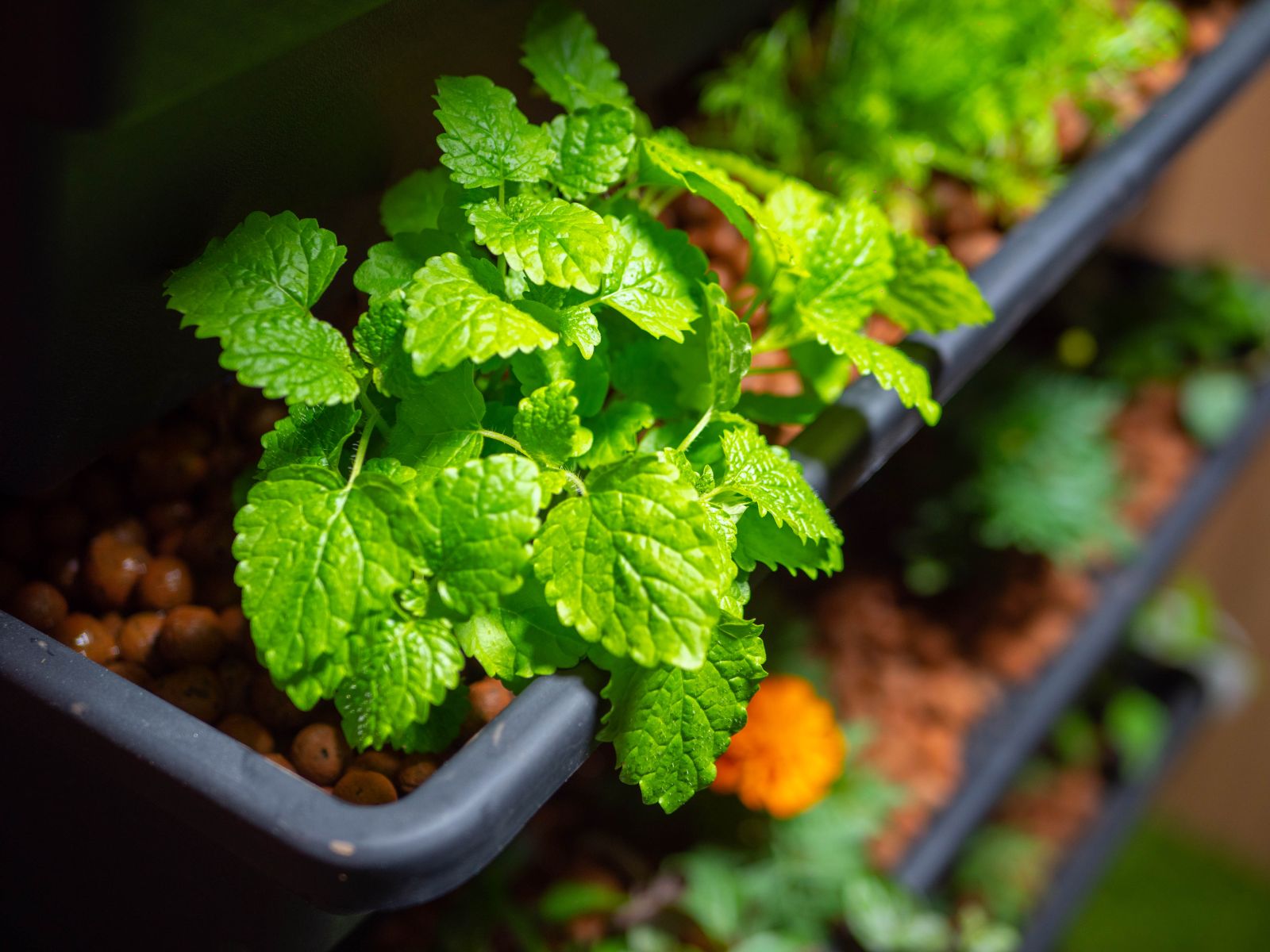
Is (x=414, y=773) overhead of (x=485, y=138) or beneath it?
beneath

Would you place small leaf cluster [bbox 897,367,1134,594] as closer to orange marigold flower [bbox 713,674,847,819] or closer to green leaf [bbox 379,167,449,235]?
orange marigold flower [bbox 713,674,847,819]

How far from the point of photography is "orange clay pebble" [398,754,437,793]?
54 centimetres

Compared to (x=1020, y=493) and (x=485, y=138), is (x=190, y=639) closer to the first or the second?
(x=485, y=138)

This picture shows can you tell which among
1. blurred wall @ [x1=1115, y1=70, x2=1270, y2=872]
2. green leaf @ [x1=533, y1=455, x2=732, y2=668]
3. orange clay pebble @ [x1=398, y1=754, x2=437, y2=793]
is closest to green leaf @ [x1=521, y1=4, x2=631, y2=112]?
green leaf @ [x1=533, y1=455, x2=732, y2=668]

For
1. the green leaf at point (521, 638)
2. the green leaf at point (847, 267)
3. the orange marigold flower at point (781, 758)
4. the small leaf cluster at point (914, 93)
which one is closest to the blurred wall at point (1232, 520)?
the small leaf cluster at point (914, 93)

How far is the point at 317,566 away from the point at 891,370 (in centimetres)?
29

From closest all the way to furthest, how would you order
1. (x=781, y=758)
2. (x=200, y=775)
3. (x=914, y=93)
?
(x=200, y=775) < (x=781, y=758) < (x=914, y=93)

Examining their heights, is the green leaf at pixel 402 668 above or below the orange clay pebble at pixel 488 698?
above

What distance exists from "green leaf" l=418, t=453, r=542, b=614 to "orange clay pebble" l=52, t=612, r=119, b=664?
229 millimetres

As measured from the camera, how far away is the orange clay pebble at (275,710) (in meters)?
0.58

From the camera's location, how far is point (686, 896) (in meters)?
0.89

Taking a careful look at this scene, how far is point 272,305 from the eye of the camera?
52 cm

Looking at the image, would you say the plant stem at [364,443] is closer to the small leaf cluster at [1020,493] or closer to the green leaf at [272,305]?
the green leaf at [272,305]

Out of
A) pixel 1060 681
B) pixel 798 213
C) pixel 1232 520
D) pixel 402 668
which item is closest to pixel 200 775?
pixel 402 668
